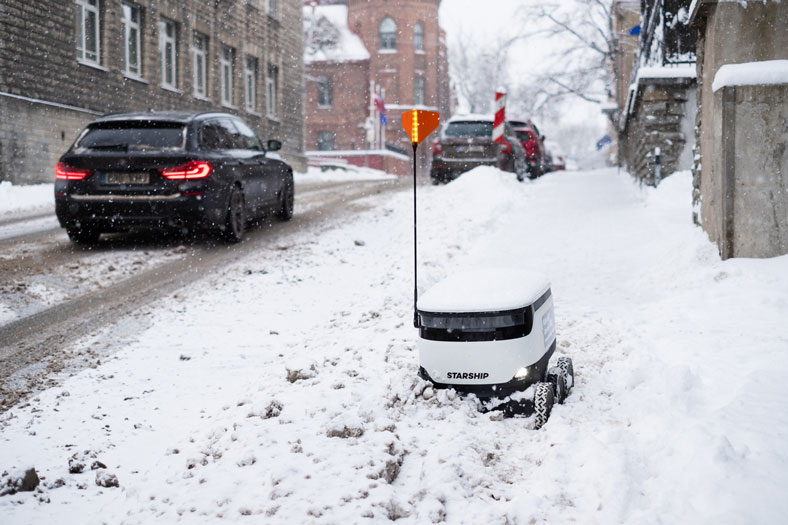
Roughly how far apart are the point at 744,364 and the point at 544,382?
121 centimetres

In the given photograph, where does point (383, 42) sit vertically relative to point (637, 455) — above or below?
above

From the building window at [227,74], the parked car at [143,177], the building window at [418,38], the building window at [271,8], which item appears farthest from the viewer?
the building window at [418,38]

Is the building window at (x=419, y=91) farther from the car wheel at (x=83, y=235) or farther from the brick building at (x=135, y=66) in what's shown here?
the car wheel at (x=83, y=235)

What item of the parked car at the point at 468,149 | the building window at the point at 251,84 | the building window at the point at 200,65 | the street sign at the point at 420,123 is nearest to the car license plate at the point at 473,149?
the parked car at the point at 468,149

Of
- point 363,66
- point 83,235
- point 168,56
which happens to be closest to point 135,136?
point 83,235

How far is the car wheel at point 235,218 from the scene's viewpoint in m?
9.87

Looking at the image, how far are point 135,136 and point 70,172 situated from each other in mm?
854

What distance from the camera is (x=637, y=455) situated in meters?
3.54

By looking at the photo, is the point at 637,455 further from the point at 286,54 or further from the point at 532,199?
the point at 286,54

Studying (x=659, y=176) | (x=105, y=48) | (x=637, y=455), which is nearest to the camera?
(x=637, y=455)

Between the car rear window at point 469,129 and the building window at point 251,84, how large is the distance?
1142cm

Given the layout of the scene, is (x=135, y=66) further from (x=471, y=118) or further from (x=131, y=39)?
(x=471, y=118)

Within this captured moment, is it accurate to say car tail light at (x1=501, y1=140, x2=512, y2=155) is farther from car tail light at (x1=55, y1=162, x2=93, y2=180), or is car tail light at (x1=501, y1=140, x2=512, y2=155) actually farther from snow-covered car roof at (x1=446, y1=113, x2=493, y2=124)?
car tail light at (x1=55, y1=162, x2=93, y2=180)

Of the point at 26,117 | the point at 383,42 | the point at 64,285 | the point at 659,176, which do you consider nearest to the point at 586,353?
the point at 64,285
